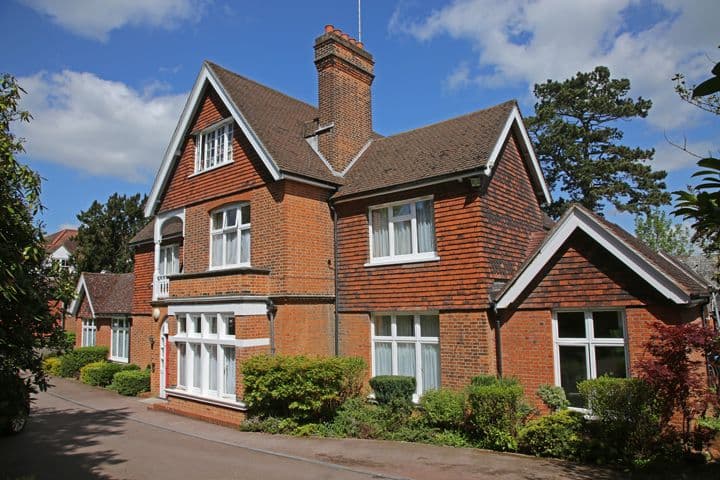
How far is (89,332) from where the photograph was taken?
30.0m

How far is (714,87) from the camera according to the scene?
7.22 ft

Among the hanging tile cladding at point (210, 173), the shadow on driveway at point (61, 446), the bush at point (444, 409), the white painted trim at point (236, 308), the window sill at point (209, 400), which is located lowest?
the shadow on driveway at point (61, 446)

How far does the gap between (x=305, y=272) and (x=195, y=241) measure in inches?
191

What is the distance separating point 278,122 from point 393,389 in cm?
968

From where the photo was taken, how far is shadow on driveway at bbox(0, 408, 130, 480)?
384 inches

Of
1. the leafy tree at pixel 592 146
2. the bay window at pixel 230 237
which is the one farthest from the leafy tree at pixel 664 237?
the bay window at pixel 230 237

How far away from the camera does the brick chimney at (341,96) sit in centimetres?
1734

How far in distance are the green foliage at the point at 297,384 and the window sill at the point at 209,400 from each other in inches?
16.0

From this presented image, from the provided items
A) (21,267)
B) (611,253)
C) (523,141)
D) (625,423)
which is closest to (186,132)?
(523,141)

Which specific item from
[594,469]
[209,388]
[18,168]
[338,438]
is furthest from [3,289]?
[209,388]

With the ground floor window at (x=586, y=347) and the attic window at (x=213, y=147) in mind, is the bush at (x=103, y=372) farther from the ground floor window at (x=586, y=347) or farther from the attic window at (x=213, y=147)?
the ground floor window at (x=586, y=347)

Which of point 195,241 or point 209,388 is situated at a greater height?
point 195,241

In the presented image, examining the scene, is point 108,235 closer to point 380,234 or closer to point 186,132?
point 186,132

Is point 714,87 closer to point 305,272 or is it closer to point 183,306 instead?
point 305,272
